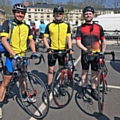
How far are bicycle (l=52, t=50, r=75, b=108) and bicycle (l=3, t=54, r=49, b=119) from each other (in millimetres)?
350

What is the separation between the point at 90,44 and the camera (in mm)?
3750

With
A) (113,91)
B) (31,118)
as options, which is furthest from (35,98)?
(113,91)

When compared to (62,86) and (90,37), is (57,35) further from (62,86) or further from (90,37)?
(62,86)

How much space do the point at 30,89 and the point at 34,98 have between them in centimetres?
29

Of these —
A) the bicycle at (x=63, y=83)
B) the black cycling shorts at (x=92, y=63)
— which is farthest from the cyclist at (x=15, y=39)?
the black cycling shorts at (x=92, y=63)

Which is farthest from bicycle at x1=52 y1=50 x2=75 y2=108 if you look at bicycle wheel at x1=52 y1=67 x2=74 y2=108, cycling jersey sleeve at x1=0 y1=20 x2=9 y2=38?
cycling jersey sleeve at x1=0 y1=20 x2=9 y2=38

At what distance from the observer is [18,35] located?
10.4 feet

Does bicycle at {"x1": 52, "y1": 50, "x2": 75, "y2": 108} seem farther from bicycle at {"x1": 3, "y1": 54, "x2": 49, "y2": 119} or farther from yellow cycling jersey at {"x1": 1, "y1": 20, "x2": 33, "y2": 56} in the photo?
yellow cycling jersey at {"x1": 1, "y1": 20, "x2": 33, "y2": 56}

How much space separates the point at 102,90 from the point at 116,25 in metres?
17.9

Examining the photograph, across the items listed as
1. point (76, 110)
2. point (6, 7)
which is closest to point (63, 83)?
point (76, 110)

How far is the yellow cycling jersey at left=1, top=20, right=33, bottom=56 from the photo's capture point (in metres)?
3.02

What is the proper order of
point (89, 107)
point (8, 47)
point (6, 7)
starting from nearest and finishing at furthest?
point (8, 47), point (89, 107), point (6, 7)

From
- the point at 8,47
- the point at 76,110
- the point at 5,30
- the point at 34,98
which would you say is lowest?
the point at 76,110

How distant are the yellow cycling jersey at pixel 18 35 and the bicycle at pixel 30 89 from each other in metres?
0.26
